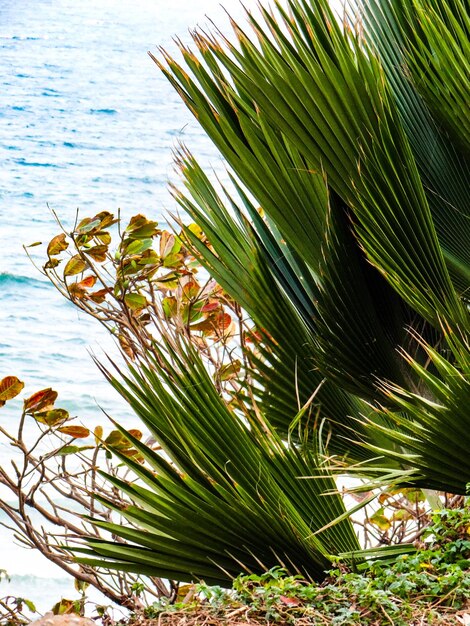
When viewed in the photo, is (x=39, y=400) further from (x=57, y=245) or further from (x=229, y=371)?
(x=229, y=371)

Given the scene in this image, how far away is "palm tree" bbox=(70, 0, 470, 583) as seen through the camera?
57.8 inches

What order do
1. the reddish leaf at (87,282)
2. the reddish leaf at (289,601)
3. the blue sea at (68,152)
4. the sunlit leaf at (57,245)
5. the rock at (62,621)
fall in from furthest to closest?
the blue sea at (68,152) → the reddish leaf at (87,282) → the sunlit leaf at (57,245) → the rock at (62,621) → the reddish leaf at (289,601)

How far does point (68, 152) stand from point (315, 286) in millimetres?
13986

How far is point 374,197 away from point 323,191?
15 cm

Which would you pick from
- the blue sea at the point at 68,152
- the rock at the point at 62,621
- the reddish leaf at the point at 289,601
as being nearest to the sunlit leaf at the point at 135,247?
the rock at the point at 62,621

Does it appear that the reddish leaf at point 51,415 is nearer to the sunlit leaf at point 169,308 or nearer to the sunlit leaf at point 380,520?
the sunlit leaf at point 169,308

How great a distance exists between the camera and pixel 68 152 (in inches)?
599

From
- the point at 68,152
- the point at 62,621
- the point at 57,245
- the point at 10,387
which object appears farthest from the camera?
the point at 68,152

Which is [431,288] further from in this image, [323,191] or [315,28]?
[315,28]

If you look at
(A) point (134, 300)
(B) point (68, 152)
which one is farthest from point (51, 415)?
(B) point (68, 152)

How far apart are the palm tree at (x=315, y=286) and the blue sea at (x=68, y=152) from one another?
433 centimetres

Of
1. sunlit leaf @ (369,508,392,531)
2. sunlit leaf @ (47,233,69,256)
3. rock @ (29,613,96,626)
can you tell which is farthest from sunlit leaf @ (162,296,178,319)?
rock @ (29,613,96,626)

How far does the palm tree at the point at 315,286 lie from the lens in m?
1.47

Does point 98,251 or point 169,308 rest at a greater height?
point 98,251
